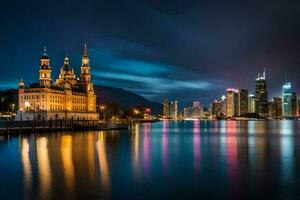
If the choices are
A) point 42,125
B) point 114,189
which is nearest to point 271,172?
point 114,189

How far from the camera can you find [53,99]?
145 metres

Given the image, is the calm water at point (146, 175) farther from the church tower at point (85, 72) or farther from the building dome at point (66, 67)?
the building dome at point (66, 67)

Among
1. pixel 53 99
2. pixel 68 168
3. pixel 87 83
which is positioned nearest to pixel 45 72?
pixel 53 99

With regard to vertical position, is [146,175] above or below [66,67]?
below

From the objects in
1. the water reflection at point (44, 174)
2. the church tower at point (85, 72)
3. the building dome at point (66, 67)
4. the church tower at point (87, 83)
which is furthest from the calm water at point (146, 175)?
the building dome at point (66, 67)

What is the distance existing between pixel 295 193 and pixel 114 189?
12975 millimetres

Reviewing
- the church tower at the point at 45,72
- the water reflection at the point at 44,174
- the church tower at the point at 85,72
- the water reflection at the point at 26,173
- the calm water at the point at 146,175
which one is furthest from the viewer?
the church tower at the point at 85,72

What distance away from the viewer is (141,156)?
179 feet

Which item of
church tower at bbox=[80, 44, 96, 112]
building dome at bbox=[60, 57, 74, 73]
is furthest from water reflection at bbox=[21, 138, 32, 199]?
building dome at bbox=[60, 57, 74, 73]

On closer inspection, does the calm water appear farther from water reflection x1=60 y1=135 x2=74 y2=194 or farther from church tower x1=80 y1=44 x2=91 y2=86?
church tower x1=80 y1=44 x2=91 y2=86

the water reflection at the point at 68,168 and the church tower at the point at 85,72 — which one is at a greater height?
the church tower at the point at 85,72

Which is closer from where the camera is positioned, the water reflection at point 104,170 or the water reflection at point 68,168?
the water reflection at point 68,168

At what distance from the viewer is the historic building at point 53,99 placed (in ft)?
457

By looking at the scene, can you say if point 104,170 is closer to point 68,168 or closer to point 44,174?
point 68,168
